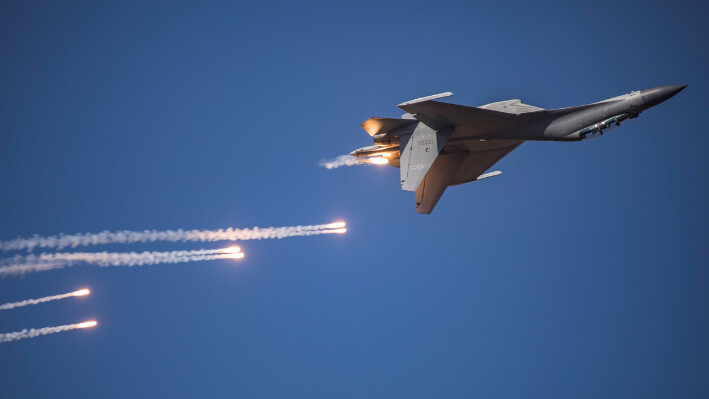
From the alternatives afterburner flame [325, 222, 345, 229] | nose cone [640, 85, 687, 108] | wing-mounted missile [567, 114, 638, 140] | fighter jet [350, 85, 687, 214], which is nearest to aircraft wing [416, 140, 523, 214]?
fighter jet [350, 85, 687, 214]

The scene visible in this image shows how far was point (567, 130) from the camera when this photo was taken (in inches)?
1006

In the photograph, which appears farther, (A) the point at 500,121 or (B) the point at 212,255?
(B) the point at 212,255

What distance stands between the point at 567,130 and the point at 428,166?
6.07 m

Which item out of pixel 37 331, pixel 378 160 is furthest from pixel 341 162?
pixel 37 331

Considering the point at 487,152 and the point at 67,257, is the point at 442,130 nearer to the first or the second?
the point at 487,152

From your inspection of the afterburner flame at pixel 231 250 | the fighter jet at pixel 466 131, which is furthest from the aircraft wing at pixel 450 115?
the afterburner flame at pixel 231 250

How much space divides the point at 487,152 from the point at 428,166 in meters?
4.30

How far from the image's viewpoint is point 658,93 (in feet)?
78.3

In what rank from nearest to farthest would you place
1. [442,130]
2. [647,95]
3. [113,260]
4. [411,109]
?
[647,95] < [411,109] < [442,130] < [113,260]

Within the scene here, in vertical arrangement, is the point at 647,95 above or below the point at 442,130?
below

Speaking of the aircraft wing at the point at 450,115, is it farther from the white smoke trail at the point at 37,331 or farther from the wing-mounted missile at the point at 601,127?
the white smoke trail at the point at 37,331

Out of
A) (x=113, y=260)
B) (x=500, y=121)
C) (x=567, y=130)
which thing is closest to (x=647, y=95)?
(x=567, y=130)

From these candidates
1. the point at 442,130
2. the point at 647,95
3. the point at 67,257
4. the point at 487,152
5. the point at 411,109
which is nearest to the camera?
the point at 647,95

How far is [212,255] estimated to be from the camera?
36.7 metres
